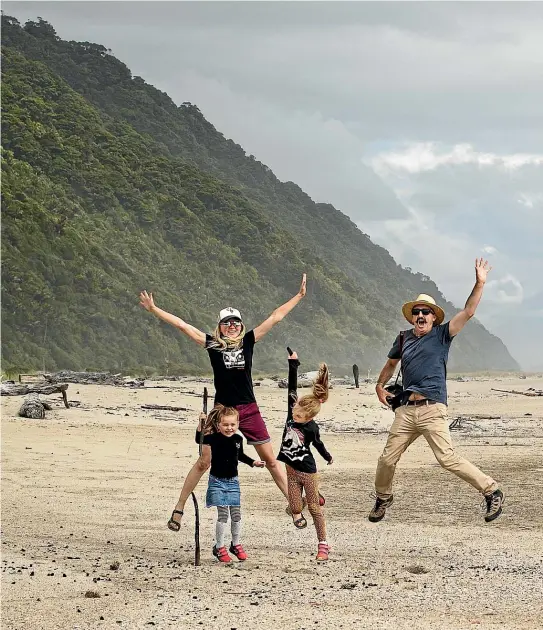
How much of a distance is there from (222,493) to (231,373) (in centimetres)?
103

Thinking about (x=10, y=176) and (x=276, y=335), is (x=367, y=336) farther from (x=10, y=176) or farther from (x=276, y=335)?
(x=10, y=176)

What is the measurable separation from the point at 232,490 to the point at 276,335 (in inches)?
3268

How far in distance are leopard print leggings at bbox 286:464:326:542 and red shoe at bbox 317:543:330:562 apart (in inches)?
2.6

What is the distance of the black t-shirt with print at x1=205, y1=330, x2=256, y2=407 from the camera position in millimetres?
9016

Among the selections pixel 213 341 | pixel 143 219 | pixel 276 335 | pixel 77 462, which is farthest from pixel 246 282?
pixel 213 341

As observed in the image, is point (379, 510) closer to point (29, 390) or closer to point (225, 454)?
point (225, 454)

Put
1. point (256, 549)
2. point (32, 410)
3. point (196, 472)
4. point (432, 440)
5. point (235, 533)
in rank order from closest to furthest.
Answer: point (235, 533), point (196, 472), point (256, 549), point (432, 440), point (32, 410)

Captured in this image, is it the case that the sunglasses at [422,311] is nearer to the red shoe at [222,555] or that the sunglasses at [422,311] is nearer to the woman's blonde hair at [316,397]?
the woman's blonde hair at [316,397]

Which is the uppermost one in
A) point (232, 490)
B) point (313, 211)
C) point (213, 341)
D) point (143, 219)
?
point (313, 211)

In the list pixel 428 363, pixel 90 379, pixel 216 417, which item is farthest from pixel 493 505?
pixel 90 379

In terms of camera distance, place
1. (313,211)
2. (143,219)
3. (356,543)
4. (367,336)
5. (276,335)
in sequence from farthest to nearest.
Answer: (313,211) < (367,336) < (276,335) < (143,219) < (356,543)

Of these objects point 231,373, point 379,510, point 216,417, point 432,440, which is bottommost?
point 379,510

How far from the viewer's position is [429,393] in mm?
9492

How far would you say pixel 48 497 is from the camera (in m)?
11.9
